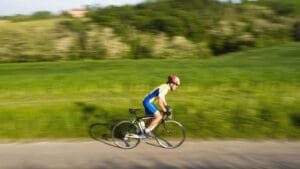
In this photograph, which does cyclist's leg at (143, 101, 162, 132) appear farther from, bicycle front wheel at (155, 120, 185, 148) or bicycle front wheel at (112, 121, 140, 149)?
bicycle front wheel at (112, 121, 140, 149)

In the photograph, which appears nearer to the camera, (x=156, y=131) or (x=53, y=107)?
(x=156, y=131)

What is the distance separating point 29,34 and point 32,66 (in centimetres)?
429

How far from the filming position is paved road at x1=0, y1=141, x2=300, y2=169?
412 inches

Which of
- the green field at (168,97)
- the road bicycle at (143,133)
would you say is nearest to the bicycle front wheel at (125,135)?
the road bicycle at (143,133)

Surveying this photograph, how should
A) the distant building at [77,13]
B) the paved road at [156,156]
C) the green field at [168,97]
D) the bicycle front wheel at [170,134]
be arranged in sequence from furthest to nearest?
1. the distant building at [77,13]
2. the green field at [168,97]
3. the bicycle front wheel at [170,134]
4. the paved road at [156,156]

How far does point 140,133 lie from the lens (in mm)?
12008

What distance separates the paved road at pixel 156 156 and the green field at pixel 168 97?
73 centimetres

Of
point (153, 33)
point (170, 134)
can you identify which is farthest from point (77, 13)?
point (170, 134)

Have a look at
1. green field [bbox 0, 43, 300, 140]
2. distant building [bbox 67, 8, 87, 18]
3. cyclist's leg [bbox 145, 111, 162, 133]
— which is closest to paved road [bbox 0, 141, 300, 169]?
cyclist's leg [bbox 145, 111, 162, 133]

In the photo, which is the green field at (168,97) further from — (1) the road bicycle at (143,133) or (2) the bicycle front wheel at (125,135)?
(2) the bicycle front wheel at (125,135)

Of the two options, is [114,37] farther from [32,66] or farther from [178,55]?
[32,66]

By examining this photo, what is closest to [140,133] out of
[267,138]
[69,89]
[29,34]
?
[267,138]

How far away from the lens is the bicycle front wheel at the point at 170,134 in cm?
1197

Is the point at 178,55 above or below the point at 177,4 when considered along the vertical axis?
below
